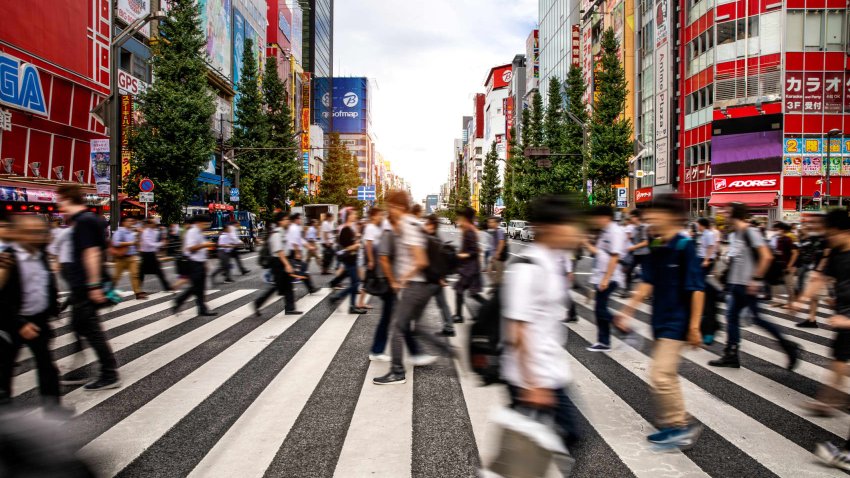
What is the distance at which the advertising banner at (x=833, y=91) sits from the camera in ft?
103

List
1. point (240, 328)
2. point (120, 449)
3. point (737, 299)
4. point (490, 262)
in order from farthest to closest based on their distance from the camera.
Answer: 1. point (490, 262)
2. point (240, 328)
3. point (737, 299)
4. point (120, 449)

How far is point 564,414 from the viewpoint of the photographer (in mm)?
2748

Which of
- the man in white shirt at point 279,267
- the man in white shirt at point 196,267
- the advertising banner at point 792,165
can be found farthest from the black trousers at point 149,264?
the advertising banner at point 792,165

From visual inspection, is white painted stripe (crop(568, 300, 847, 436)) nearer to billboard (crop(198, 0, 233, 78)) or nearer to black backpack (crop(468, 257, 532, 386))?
black backpack (crop(468, 257, 532, 386))

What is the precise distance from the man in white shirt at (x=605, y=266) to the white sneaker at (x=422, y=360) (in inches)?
83.7

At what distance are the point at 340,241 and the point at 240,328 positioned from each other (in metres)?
2.76

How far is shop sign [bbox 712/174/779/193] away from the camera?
1272 inches

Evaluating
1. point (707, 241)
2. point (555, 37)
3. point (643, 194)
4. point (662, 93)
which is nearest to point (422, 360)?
point (707, 241)

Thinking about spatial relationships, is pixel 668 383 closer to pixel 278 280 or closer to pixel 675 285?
pixel 675 285

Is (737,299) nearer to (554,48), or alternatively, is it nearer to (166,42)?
(166,42)

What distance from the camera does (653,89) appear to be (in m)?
41.4

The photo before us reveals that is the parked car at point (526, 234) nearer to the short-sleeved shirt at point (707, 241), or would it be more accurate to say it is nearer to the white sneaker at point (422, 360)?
the short-sleeved shirt at point (707, 241)

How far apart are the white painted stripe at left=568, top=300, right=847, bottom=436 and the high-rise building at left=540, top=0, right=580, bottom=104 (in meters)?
52.6

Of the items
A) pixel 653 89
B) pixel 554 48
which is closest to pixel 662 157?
pixel 653 89
